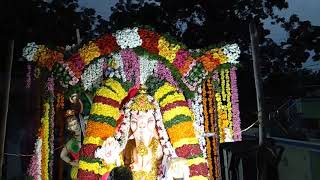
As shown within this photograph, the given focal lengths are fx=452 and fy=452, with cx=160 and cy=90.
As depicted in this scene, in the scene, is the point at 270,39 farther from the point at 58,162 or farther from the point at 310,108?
the point at 58,162

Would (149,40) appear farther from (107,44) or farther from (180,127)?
(180,127)

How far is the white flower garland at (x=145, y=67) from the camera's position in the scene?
6.69 meters

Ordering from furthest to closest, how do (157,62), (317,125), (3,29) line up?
(317,125) → (3,29) → (157,62)

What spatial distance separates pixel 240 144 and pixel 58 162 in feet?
11.0

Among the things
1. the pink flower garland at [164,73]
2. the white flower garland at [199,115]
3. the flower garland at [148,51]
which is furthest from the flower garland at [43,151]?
the white flower garland at [199,115]

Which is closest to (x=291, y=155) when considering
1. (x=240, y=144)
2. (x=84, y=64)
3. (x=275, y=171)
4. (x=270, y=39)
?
(x=275, y=171)

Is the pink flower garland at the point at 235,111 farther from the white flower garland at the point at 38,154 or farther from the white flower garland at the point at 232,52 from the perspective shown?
the white flower garland at the point at 38,154

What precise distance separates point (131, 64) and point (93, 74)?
1.98ft

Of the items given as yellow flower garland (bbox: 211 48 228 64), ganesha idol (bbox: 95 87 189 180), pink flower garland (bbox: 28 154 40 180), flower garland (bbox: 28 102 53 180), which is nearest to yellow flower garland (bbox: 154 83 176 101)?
ganesha idol (bbox: 95 87 189 180)

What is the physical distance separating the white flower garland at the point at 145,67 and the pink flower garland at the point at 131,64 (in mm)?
49

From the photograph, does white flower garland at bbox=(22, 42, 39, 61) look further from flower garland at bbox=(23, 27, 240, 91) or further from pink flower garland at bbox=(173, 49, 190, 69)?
pink flower garland at bbox=(173, 49, 190, 69)

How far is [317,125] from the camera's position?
17.5m

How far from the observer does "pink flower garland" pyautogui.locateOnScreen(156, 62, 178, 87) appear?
6.71 meters

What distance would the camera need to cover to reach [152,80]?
6793 mm
